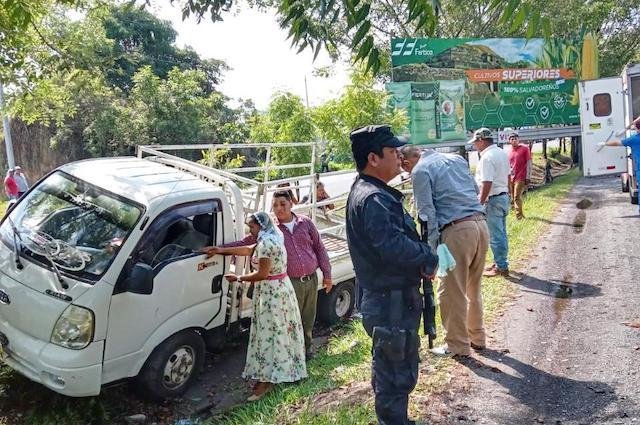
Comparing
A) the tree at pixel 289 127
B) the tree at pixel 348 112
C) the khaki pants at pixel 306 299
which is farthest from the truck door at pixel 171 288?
the tree at pixel 348 112

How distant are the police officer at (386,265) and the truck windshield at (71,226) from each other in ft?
7.43

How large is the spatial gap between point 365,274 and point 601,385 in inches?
81.2

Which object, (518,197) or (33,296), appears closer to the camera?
(33,296)

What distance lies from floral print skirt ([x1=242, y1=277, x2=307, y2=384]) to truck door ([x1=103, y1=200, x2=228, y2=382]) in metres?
0.46

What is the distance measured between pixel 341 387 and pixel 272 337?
0.78 m

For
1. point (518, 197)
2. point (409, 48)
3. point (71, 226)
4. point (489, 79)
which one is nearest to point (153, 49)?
point (409, 48)

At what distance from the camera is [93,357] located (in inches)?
166

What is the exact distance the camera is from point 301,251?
5305 mm

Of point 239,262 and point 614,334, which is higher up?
point 239,262

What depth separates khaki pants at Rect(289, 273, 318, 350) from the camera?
5334mm

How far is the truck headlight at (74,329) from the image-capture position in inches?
165

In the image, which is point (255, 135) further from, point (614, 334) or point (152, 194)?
point (614, 334)

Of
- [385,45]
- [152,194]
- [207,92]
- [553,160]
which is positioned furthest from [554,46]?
[152,194]

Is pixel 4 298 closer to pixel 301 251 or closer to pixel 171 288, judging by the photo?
pixel 171 288
